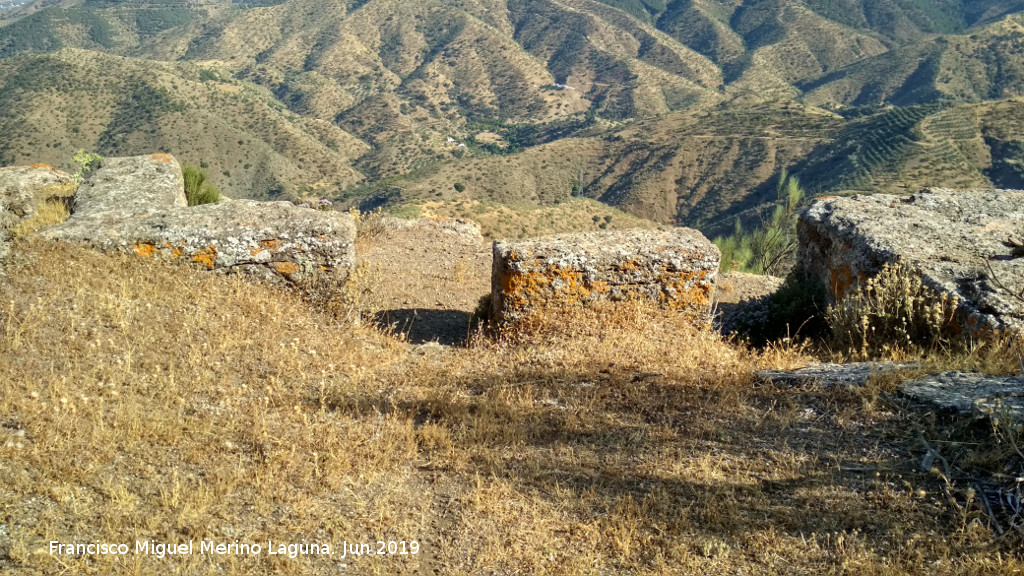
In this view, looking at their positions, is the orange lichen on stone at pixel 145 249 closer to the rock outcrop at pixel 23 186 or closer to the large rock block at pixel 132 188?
the large rock block at pixel 132 188

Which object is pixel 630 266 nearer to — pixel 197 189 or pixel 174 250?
pixel 174 250

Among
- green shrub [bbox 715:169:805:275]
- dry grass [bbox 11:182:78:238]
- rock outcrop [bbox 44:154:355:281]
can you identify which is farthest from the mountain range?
rock outcrop [bbox 44:154:355:281]

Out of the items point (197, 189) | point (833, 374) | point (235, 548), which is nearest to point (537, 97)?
point (197, 189)

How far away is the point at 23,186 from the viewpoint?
27.5ft

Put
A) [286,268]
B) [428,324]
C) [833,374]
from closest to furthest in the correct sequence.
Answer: [833,374], [286,268], [428,324]

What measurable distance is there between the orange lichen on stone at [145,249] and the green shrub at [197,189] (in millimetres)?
4083

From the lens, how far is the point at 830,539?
3.03 metres

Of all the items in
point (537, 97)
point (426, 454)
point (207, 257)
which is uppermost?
point (207, 257)

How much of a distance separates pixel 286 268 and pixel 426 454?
3012 mm

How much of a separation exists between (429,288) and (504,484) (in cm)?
541

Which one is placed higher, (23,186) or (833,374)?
(23,186)

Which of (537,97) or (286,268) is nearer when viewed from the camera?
(286,268)

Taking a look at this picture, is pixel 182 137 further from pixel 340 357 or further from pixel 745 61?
pixel 745 61

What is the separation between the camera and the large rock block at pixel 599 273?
5.84m
